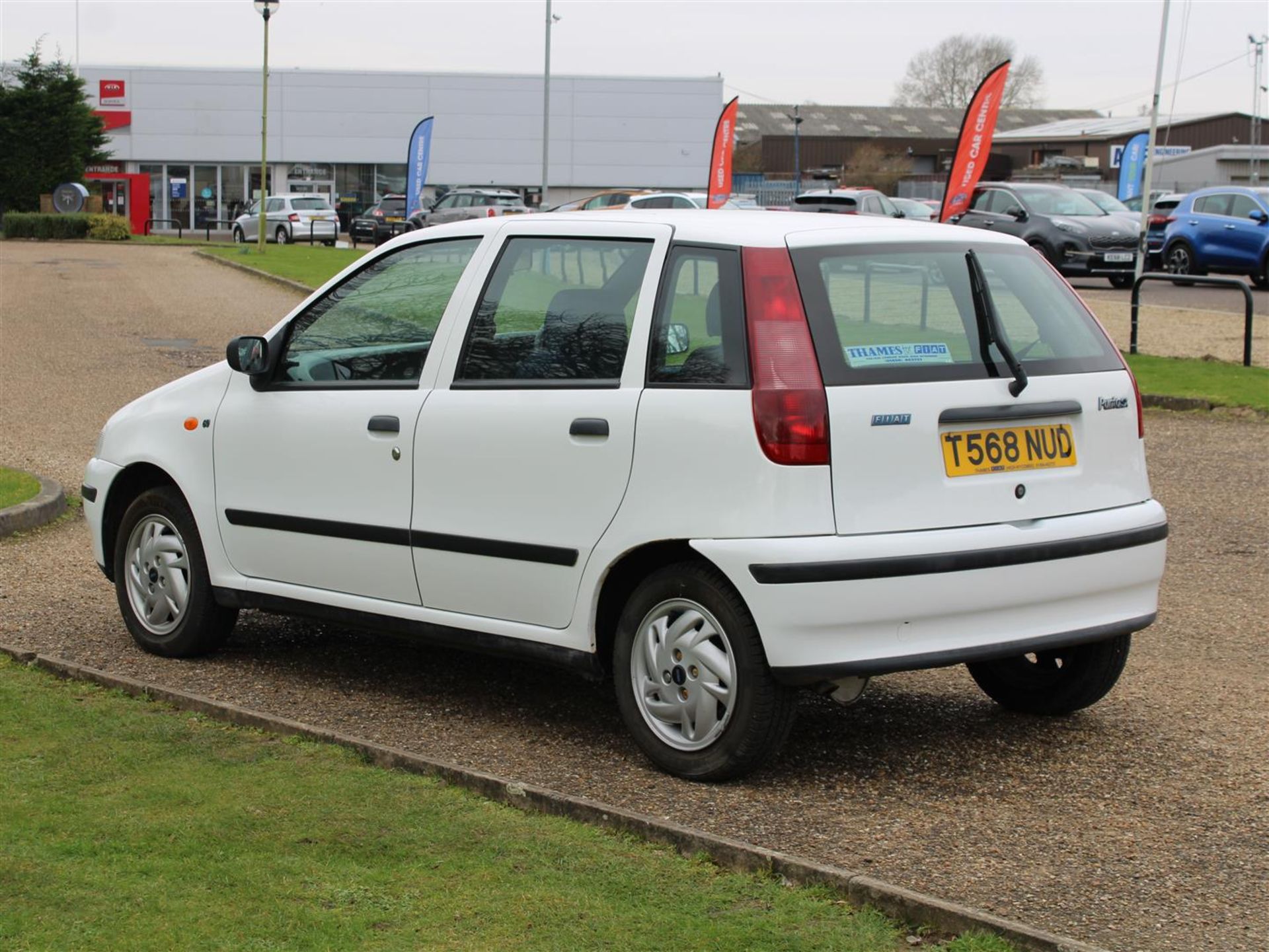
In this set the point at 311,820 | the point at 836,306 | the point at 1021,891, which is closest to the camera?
the point at 1021,891

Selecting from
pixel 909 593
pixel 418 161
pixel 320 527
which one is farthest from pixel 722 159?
pixel 909 593

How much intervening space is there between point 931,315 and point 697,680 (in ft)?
4.24

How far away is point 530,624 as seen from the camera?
17.3 ft

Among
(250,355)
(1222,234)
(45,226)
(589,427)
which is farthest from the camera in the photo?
(45,226)

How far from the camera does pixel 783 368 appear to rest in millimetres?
4664

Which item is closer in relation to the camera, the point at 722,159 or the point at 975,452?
the point at 975,452

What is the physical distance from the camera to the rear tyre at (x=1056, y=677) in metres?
5.52

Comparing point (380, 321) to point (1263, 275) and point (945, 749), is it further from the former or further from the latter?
point (1263, 275)

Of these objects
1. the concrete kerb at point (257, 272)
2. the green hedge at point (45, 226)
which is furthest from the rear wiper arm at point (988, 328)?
the green hedge at point (45, 226)

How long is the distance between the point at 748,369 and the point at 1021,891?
1.60m

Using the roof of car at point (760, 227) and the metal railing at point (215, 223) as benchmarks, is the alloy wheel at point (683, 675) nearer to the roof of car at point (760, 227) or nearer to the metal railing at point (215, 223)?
the roof of car at point (760, 227)

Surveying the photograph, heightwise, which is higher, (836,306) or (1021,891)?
(836,306)

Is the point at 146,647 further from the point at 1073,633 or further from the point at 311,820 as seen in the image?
the point at 1073,633

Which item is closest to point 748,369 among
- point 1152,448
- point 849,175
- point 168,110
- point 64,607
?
point 64,607
